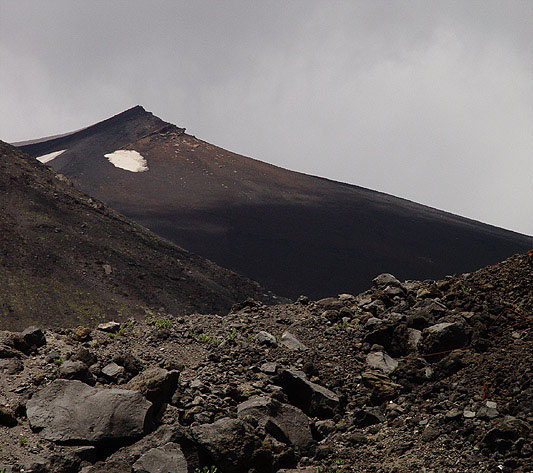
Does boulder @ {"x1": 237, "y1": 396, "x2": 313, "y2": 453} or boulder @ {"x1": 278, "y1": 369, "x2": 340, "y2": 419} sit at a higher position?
boulder @ {"x1": 278, "y1": 369, "x2": 340, "y2": 419}

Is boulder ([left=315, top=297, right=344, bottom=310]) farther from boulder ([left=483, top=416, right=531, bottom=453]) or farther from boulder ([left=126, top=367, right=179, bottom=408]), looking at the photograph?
boulder ([left=483, top=416, right=531, bottom=453])

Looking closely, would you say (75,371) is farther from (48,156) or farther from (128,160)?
(48,156)

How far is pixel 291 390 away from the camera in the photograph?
28.0 feet

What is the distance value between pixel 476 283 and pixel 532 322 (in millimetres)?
1875

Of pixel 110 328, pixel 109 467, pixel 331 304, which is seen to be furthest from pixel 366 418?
pixel 110 328

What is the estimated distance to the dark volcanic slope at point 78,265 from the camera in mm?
27219

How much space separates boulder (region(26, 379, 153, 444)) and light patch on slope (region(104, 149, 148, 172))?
57.8 m

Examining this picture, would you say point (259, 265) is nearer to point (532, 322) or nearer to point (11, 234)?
point (11, 234)

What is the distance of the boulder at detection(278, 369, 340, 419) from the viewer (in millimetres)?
8266

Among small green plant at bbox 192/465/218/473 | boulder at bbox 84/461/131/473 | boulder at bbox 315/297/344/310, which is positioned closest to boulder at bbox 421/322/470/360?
boulder at bbox 315/297/344/310

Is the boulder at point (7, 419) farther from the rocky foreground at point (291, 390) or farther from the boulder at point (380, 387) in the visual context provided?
the boulder at point (380, 387)

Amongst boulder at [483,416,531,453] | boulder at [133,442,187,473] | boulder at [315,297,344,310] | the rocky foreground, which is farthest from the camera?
boulder at [315,297,344,310]

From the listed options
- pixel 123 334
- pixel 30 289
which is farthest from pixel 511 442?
pixel 30 289

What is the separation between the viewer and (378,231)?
55156 mm
